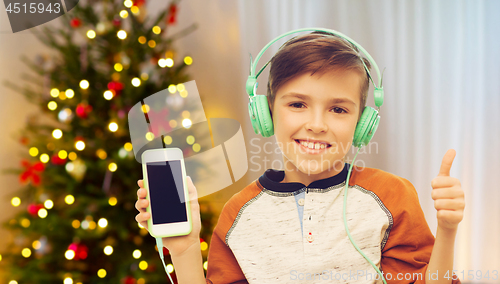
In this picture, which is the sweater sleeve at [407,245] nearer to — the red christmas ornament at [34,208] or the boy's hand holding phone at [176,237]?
the boy's hand holding phone at [176,237]

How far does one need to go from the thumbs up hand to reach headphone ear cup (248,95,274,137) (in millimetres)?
375

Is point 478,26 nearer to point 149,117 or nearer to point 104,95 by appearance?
point 149,117

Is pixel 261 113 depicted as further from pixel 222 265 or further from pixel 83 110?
pixel 83 110

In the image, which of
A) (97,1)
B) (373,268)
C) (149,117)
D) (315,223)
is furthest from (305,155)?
(97,1)

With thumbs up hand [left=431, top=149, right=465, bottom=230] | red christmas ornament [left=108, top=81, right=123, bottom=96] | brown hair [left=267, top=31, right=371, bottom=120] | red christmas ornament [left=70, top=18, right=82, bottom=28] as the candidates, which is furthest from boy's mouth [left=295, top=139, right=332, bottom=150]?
red christmas ornament [left=70, top=18, right=82, bottom=28]

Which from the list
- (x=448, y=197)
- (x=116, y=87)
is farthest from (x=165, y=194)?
(x=116, y=87)

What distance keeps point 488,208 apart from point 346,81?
1.11 metres

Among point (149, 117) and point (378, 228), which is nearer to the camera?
point (378, 228)

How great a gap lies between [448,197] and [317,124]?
0.30m

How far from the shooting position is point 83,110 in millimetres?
1220

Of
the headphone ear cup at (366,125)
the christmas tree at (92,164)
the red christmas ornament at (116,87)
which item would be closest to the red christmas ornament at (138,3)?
the christmas tree at (92,164)

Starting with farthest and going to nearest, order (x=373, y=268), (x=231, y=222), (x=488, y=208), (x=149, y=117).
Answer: (x=488, y=208) < (x=149, y=117) < (x=231, y=222) < (x=373, y=268)

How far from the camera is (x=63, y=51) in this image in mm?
1235

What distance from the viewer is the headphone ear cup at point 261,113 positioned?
0.74m
